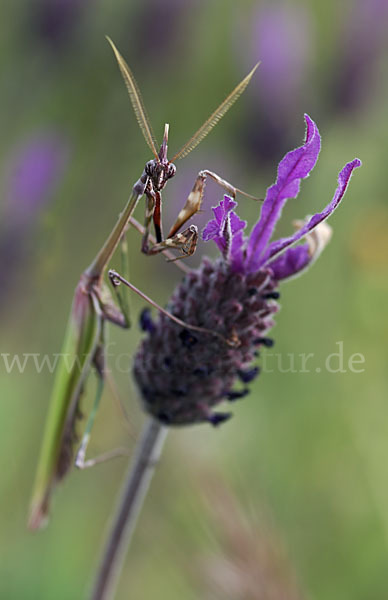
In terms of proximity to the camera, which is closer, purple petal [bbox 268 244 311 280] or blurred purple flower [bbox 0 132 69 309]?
purple petal [bbox 268 244 311 280]

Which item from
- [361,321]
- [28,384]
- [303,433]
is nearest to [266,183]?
[361,321]

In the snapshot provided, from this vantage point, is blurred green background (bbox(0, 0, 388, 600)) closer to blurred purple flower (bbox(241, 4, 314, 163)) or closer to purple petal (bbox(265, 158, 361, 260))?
blurred purple flower (bbox(241, 4, 314, 163))

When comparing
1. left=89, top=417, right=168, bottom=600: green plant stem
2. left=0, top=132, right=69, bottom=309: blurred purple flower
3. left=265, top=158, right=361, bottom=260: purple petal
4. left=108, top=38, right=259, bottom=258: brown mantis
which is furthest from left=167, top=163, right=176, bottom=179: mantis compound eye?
left=0, top=132, right=69, bottom=309: blurred purple flower

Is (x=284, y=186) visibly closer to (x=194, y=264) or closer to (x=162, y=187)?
(x=162, y=187)

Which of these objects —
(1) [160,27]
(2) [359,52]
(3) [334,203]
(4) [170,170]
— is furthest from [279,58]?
(3) [334,203]

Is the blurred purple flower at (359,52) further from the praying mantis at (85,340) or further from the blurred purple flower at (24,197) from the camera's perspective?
the praying mantis at (85,340)

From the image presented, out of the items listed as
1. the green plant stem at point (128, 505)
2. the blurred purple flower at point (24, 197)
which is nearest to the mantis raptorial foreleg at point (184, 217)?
the green plant stem at point (128, 505)

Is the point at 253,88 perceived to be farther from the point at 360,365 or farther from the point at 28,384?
the point at 28,384
